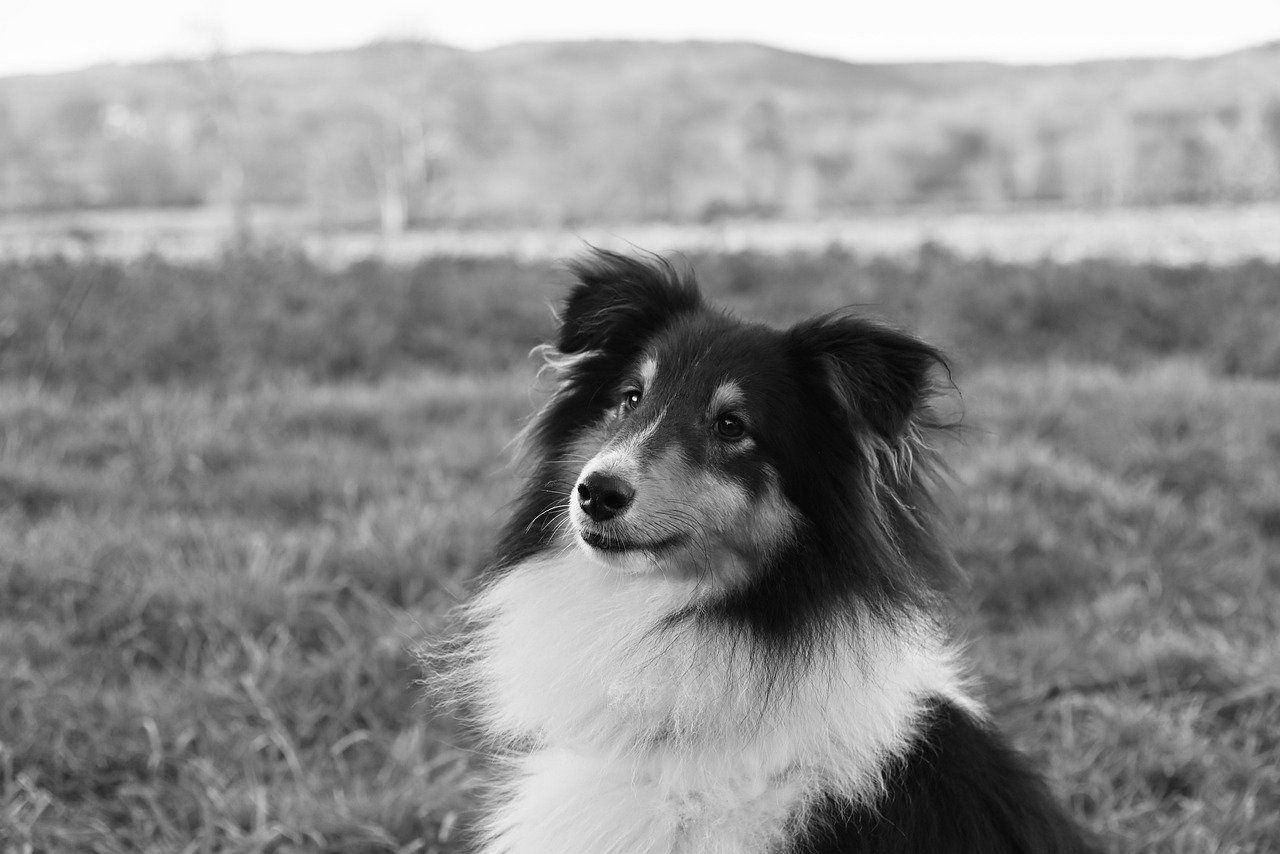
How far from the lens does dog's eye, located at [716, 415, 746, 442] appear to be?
257 cm

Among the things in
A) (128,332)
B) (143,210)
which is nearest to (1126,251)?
(128,332)

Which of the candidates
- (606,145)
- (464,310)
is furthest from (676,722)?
(606,145)

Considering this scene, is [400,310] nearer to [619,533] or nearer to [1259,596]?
[1259,596]

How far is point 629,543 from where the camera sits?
7.88ft

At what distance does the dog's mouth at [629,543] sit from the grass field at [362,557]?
2.94 ft

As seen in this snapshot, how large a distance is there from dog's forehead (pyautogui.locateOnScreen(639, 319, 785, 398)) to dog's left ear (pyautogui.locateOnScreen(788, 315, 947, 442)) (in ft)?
0.72

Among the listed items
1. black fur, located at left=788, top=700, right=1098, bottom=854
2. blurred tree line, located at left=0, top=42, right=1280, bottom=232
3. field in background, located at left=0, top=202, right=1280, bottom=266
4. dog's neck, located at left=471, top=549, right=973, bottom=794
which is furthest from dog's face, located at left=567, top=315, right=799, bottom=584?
blurred tree line, located at left=0, top=42, right=1280, bottom=232

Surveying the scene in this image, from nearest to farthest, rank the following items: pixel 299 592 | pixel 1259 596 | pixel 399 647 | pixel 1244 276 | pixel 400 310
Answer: pixel 399 647, pixel 299 592, pixel 1259 596, pixel 400 310, pixel 1244 276

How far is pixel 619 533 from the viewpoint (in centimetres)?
239

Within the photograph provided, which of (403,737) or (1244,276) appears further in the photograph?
(1244,276)

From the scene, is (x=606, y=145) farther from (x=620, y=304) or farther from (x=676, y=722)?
(x=676, y=722)

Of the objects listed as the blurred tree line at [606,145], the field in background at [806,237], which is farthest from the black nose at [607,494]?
the blurred tree line at [606,145]

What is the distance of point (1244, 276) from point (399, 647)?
417 inches

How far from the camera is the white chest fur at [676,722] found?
7.45ft
